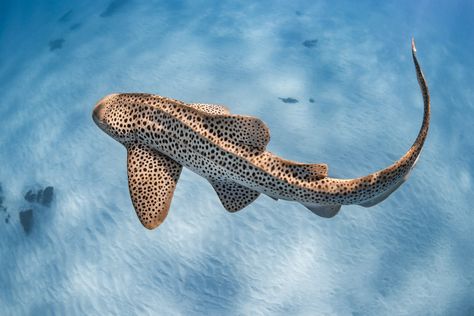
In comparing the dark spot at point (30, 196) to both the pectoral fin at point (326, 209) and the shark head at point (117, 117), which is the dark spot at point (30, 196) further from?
the pectoral fin at point (326, 209)

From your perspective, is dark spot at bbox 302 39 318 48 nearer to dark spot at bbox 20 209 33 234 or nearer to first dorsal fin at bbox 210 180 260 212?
dark spot at bbox 20 209 33 234

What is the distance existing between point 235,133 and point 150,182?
4.43ft

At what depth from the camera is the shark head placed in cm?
484

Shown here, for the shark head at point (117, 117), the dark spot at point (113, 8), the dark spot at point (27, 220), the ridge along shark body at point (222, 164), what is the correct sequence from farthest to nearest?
1. the dark spot at point (113, 8)
2. the dark spot at point (27, 220)
3. the shark head at point (117, 117)
4. the ridge along shark body at point (222, 164)

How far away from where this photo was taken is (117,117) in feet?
16.3

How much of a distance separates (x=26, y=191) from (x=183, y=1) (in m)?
23.3

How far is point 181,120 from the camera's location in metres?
4.28

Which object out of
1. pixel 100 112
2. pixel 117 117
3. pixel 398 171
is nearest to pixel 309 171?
pixel 398 171

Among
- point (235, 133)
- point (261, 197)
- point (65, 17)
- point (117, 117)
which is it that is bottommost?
point (261, 197)

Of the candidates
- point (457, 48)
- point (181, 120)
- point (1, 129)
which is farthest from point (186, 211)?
point (457, 48)

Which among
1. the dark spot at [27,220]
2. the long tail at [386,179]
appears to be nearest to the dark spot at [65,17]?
the dark spot at [27,220]

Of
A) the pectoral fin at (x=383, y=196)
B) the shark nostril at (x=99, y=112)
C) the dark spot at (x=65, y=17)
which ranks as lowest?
the dark spot at (x=65, y=17)

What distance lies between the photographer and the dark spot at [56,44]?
101ft

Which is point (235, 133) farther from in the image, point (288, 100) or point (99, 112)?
point (288, 100)
